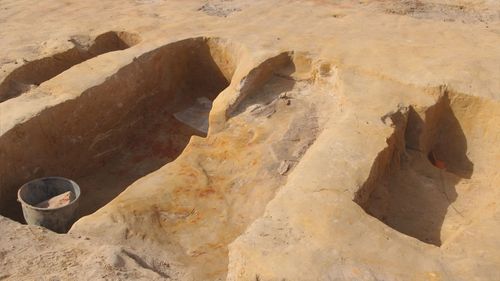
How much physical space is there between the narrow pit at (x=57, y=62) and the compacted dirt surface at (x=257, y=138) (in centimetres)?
2

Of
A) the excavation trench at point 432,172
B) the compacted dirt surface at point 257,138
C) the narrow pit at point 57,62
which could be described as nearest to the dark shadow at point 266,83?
the compacted dirt surface at point 257,138

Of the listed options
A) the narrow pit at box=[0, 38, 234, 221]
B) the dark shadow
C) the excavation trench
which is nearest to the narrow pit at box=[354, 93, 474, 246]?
the excavation trench

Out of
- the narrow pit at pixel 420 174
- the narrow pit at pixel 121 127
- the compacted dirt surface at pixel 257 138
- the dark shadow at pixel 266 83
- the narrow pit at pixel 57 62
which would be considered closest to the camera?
the compacted dirt surface at pixel 257 138

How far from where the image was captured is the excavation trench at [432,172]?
4.63 meters

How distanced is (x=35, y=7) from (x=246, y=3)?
3449 millimetres

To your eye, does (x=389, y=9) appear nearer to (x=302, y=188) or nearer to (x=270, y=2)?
(x=270, y=2)

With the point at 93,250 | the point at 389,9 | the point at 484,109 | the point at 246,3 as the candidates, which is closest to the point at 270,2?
the point at 246,3

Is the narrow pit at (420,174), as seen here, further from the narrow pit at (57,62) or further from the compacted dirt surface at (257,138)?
the narrow pit at (57,62)

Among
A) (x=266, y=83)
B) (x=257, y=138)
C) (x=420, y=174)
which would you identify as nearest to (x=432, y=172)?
(x=420, y=174)

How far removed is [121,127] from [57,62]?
1.33 m

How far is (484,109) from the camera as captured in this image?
18.1 ft

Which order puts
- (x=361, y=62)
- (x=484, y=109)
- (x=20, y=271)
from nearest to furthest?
1. (x=20, y=271)
2. (x=484, y=109)
3. (x=361, y=62)

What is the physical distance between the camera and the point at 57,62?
705cm

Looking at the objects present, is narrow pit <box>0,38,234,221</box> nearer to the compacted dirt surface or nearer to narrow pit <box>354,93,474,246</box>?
the compacted dirt surface
